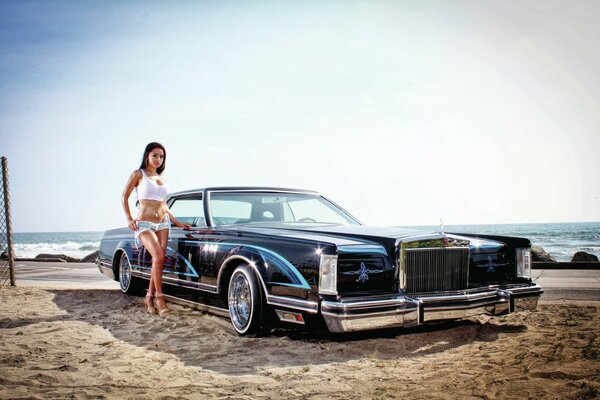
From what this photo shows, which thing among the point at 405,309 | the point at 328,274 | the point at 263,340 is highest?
the point at 328,274

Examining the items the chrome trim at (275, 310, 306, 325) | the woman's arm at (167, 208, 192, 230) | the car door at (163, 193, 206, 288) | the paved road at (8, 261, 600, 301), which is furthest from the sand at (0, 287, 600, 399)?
the paved road at (8, 261, 600, 301)

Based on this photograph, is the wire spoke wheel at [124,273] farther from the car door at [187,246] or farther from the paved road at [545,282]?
the car door at [187,246]

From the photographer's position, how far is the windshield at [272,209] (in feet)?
18.5

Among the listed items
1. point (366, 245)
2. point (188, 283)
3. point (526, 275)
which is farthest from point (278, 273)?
point (526, 275)

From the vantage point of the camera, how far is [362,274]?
4082 mm

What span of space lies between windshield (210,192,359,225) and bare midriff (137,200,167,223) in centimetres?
64

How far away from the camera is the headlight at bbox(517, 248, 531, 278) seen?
5.16 metres

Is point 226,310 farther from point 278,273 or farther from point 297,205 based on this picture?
point 297,205

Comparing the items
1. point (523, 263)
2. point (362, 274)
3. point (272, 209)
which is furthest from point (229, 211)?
point (523, 263)

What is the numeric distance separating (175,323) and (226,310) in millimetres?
809

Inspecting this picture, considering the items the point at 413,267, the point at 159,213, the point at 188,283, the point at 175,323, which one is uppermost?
the point at 159,213

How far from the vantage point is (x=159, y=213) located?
5766mm

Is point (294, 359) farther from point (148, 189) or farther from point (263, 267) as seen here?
point (148, 189)

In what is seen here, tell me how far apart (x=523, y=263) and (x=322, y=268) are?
245 centimetres
